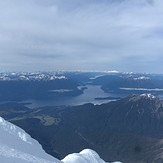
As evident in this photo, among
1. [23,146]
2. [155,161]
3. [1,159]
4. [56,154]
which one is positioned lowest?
[56,154]

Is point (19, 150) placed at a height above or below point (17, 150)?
below

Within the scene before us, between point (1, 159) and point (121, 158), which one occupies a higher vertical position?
point (1, 159)

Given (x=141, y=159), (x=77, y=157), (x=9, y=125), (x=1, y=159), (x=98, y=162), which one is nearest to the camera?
(x=1, y=159)

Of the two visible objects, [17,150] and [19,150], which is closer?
[17,150]

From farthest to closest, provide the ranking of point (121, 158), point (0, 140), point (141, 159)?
1. point (121, 158)
2. point (141, 159)
3. point (0, 140)

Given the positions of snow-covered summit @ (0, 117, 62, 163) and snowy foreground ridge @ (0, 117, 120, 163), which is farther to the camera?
snowy foreground ridge @ (0, 117, 120, 163)

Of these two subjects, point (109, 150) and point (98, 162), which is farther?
→ point (109, 150)

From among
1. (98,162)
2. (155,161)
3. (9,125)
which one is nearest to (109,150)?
(155,161)

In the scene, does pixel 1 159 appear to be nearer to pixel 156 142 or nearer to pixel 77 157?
pixel 77 157

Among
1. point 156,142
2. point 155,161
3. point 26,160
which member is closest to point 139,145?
point 156,142

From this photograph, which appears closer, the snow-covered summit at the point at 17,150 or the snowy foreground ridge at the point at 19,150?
the snow-covered summit at the point at 17,150
